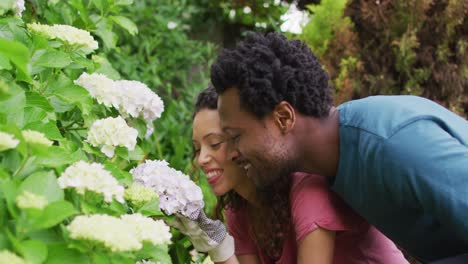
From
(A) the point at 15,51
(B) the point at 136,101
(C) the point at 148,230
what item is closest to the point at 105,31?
(B) the point at 136,101

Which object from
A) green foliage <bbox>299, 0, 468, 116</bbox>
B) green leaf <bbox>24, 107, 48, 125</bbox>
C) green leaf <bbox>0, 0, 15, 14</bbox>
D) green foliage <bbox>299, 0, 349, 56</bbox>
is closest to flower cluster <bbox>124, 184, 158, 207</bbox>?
green leaf <bbox>24, 107, 48, 125</bbox>

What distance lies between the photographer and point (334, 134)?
202 cm

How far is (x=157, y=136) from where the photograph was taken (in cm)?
417

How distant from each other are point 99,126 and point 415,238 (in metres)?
0.98

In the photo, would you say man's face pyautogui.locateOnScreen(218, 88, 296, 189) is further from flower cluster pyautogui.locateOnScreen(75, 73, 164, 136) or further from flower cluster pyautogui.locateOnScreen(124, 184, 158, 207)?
flower cluster pyautogui.locateOnScreen(124, 184, 158, 207)

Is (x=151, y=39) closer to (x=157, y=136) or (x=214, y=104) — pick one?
(x=157, y=136)

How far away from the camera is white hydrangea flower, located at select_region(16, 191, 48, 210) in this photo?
1.02 m

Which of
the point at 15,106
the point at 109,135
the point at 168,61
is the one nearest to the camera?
the point at 15,106

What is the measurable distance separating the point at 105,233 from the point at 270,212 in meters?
1.29

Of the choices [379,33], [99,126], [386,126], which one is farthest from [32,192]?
[379,33]

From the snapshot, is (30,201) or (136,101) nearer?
(30,201)

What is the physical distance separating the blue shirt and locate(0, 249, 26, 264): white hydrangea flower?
1.07m

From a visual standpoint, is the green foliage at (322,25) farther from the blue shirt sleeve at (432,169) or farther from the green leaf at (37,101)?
the green leaf at (37,101)

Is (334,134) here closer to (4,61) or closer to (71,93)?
(71,93)
